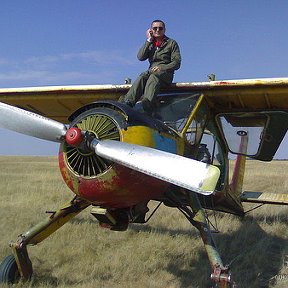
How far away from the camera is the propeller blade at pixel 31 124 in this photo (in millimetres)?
4379

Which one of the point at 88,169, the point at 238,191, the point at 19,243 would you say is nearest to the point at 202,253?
the point at 238,191

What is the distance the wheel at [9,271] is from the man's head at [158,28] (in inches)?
132

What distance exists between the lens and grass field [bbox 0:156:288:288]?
227 inches

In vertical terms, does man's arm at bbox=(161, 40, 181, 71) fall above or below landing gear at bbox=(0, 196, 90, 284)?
above

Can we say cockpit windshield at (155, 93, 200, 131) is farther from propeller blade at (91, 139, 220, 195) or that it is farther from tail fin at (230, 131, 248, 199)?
tail fin at (230, 131, 248, 199)

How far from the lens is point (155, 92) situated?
5137mm

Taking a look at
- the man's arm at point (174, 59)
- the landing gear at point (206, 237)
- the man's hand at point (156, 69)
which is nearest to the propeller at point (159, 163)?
the landing gear at point (206, 237)

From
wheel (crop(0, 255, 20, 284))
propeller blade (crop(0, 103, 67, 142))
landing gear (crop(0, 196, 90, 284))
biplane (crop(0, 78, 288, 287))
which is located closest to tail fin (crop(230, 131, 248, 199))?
biplane (crop(0, 78, 288, 287))

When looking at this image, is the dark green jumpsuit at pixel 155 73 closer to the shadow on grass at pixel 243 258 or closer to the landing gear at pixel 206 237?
the landing gear at pixel 206 237

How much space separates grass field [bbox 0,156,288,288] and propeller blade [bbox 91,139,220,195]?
7.21 ft

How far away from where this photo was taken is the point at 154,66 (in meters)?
5.47

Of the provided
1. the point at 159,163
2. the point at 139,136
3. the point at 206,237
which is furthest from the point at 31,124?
the point at 206,237

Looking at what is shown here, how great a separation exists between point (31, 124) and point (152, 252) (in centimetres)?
322

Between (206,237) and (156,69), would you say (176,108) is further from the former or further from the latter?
(206,237)
